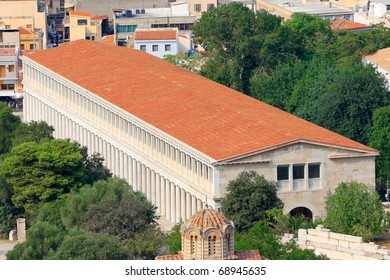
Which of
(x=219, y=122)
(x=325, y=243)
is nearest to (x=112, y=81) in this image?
(x=219, y=122)

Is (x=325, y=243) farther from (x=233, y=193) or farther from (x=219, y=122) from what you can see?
(x=219, y=122)

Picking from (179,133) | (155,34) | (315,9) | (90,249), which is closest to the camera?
(90,249)

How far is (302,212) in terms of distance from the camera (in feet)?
387

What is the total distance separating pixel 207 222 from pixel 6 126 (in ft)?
196

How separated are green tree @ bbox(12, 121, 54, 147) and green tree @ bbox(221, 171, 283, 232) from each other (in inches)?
1033

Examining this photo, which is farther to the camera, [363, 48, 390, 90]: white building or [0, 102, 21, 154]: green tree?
[363, 48, 390, 90]: white building

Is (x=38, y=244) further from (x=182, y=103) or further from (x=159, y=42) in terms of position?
(x=159, y=42)

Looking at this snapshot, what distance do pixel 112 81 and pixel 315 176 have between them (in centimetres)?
2877

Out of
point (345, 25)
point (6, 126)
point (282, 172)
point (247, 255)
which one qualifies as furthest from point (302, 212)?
point (345, 25)

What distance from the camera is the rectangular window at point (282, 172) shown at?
117m

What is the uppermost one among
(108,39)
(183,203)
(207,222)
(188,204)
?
(207,222)

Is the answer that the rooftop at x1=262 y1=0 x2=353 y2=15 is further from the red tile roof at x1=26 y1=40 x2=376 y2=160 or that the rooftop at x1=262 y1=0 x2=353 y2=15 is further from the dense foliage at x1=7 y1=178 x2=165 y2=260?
the dense foliage at x1=7 y1=178 x2=165 y2=260

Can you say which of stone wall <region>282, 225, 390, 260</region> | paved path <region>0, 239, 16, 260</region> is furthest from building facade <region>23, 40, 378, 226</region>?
stone wall <region>282, 225, 390, 260</region>

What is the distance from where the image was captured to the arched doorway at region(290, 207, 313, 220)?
11744cm
